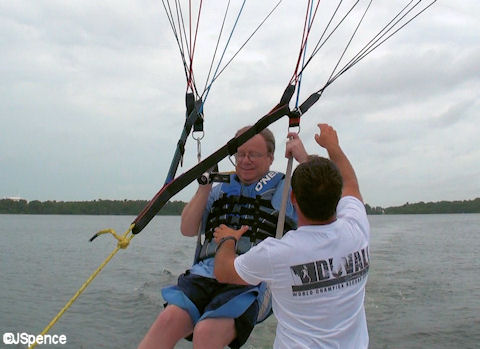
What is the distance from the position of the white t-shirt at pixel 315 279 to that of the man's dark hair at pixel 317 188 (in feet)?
0.24

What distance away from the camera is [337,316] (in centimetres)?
216

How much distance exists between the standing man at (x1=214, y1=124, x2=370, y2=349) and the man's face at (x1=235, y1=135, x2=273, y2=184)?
1.37 m

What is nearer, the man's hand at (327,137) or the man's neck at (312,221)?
the man's neck at (312,221)

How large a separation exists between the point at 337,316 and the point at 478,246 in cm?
2706

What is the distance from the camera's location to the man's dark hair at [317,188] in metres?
2.09

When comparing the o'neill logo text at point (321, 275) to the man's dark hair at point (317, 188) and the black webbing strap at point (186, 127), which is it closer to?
the man's dark hair at point (317, 188)

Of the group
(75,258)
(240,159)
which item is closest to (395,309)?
(240,159)

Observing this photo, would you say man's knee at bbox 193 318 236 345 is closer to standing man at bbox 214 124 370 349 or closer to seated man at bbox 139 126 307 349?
seated man at bbox 139 126 307 349

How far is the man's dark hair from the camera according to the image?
6.84ft

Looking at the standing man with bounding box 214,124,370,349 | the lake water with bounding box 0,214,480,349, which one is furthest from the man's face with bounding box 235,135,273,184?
the lake water with bounding box 0,214,480,349

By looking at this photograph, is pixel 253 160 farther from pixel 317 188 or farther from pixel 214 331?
pixel 317 188

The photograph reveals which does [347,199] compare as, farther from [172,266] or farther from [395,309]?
[172,266]
